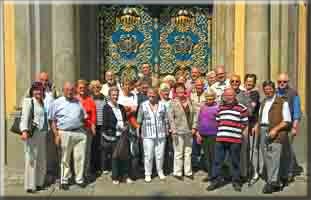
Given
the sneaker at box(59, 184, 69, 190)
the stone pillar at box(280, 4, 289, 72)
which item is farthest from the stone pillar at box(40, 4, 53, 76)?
the stone pillar at box(280, 4, 289, 72)

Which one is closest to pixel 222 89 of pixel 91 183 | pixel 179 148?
pixel 179 148

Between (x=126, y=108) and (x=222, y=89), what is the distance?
1.53 metres

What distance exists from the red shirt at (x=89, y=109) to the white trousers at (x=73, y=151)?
0.71ft

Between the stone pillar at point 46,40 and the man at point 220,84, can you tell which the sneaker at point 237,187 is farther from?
the stone pillar at point 46,40

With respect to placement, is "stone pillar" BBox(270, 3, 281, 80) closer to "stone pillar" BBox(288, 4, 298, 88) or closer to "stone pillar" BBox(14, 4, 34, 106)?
"stone pillar" BBox(288, 4, 298, 88)

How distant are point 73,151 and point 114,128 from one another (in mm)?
720

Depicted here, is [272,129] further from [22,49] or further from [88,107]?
[22,49]

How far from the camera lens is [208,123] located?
9.23m

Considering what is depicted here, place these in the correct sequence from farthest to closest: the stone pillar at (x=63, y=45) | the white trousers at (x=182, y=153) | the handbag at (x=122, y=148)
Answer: the stone pillar at (x=63, y=45)
the white trousers at (x=182, y=153)
the handbag at (x=122, y=148)

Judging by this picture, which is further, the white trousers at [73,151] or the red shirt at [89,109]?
the red shirt at [89,109]

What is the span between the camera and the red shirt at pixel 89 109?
366 inches

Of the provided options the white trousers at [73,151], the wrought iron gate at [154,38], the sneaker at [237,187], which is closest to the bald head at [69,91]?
the white trousers at [73,151]

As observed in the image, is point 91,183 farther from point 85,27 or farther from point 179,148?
point 85,27

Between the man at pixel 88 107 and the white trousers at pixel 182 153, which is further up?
the man at pixel 88 107
